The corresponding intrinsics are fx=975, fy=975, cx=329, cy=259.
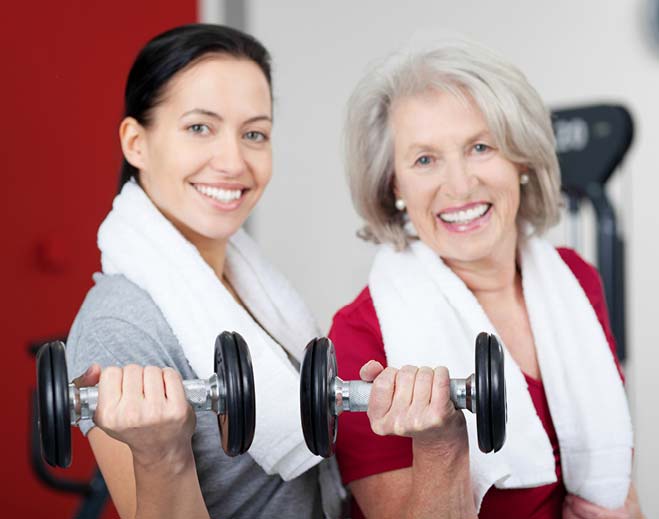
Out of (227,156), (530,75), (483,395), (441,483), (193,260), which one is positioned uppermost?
(530,75)

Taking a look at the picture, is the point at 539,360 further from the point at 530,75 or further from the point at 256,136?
the point at 530,75

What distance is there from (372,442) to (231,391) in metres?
0.29

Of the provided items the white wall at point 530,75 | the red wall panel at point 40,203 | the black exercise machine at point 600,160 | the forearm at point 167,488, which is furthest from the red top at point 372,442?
the white wall at point 530,75

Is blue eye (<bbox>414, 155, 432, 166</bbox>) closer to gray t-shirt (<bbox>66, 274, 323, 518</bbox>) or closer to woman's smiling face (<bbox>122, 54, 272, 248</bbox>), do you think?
woman's smiling face (<bbox>122, 54, 272, 248</bbox>)

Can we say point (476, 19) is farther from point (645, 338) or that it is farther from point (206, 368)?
point (206, 368)

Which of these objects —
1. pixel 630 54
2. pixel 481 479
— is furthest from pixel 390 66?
pixel 630 54

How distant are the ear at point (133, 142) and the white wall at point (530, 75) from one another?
152cm

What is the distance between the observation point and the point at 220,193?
991mm

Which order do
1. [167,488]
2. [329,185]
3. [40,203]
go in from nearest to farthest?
[167,488] < [40,203] < [329,185]

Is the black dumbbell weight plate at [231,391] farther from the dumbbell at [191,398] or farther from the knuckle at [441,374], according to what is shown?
the knuckle at [441,374]

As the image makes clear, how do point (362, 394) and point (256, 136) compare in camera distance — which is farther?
point (256, 136)

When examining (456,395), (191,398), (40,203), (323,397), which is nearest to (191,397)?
(191,398)

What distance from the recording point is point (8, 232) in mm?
2057

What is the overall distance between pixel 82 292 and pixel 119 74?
715mm
